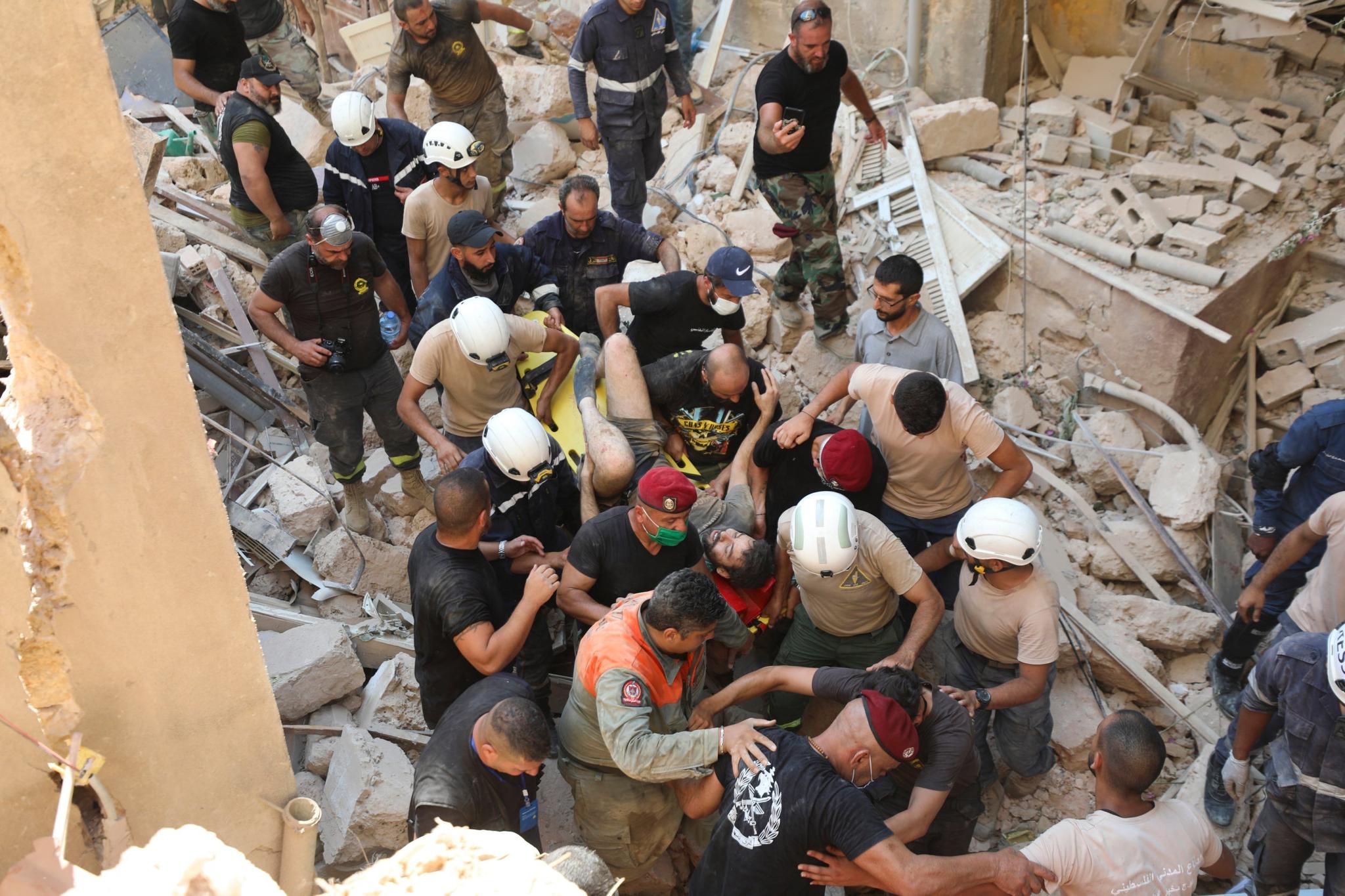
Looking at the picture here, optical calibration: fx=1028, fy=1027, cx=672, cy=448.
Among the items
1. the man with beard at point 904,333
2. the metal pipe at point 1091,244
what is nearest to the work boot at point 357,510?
the man with beard at point 904,333

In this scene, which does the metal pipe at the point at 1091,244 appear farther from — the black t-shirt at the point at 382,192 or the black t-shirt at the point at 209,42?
the black t-shirt at the point at 209,42

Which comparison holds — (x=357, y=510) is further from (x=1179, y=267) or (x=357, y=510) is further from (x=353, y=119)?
(x=1179, y=267)

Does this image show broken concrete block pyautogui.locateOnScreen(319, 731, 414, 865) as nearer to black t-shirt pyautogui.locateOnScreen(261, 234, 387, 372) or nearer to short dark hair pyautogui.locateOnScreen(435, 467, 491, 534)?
short dark hair pyautogui.locateOnScreen(435, 467, 491, 534)

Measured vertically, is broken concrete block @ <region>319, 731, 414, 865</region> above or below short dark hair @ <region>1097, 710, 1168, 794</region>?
below

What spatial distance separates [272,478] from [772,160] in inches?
142

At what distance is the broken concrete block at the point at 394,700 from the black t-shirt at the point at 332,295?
1.69 metres

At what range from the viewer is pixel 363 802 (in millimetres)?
4156

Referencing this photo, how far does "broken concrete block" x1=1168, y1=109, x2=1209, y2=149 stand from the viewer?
7715 millimetres

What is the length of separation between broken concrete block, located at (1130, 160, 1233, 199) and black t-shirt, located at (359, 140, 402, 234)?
516 centimetres

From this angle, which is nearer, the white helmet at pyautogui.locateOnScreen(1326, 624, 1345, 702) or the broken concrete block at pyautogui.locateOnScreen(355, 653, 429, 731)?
the white helmet at pyautogui.locateOnScreen(1326, 624, 1345, 702)

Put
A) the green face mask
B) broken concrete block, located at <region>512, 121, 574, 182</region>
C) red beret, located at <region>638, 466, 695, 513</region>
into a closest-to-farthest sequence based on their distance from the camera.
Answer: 1. red beret, located at <region>638, 466, 695, 513</region>
2. the green face mask
3. broken concrete block, located at <region>512, 121, 574, 182</region>

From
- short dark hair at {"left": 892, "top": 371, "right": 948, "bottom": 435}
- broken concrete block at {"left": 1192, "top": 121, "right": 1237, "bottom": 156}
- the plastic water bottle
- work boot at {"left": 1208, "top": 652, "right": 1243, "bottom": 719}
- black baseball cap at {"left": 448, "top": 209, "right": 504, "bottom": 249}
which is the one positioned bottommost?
work boot at {"left": 1208, "top": 652, "right": 1243, "bottom": 719}

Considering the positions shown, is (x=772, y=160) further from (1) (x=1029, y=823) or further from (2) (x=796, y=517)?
(1) (x=1029, y=823)

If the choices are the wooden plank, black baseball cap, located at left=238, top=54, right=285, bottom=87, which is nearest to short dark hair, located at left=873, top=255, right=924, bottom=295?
black baseball cap, located at left=238, top=54, right=285, bottom=87
